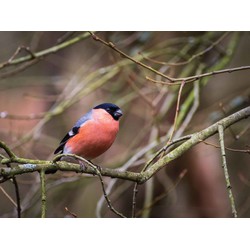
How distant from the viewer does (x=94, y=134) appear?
218cm

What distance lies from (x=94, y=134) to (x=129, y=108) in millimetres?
556

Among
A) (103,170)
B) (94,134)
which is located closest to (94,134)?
(94,134)

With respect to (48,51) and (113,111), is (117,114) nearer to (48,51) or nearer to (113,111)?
(113,111)

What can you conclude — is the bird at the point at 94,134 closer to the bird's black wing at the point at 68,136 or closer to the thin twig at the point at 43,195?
the bird's black wing at the point at 68,136

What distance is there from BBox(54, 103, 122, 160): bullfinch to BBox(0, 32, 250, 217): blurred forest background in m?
0.23

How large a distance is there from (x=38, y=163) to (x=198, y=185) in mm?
1240

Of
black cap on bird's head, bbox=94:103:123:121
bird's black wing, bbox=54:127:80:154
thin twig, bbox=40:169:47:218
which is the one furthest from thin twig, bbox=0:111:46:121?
thin twig, bbox=40:169:47:218

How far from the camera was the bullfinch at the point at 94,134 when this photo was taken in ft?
7.11

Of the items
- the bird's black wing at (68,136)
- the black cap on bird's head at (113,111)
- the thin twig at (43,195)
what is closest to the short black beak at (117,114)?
the black cap on bird's head at (113,111)

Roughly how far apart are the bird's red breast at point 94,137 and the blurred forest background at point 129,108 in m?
0.26

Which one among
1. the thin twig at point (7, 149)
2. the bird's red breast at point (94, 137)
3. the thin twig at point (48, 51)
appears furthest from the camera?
the thin twig at point (48, 51)
